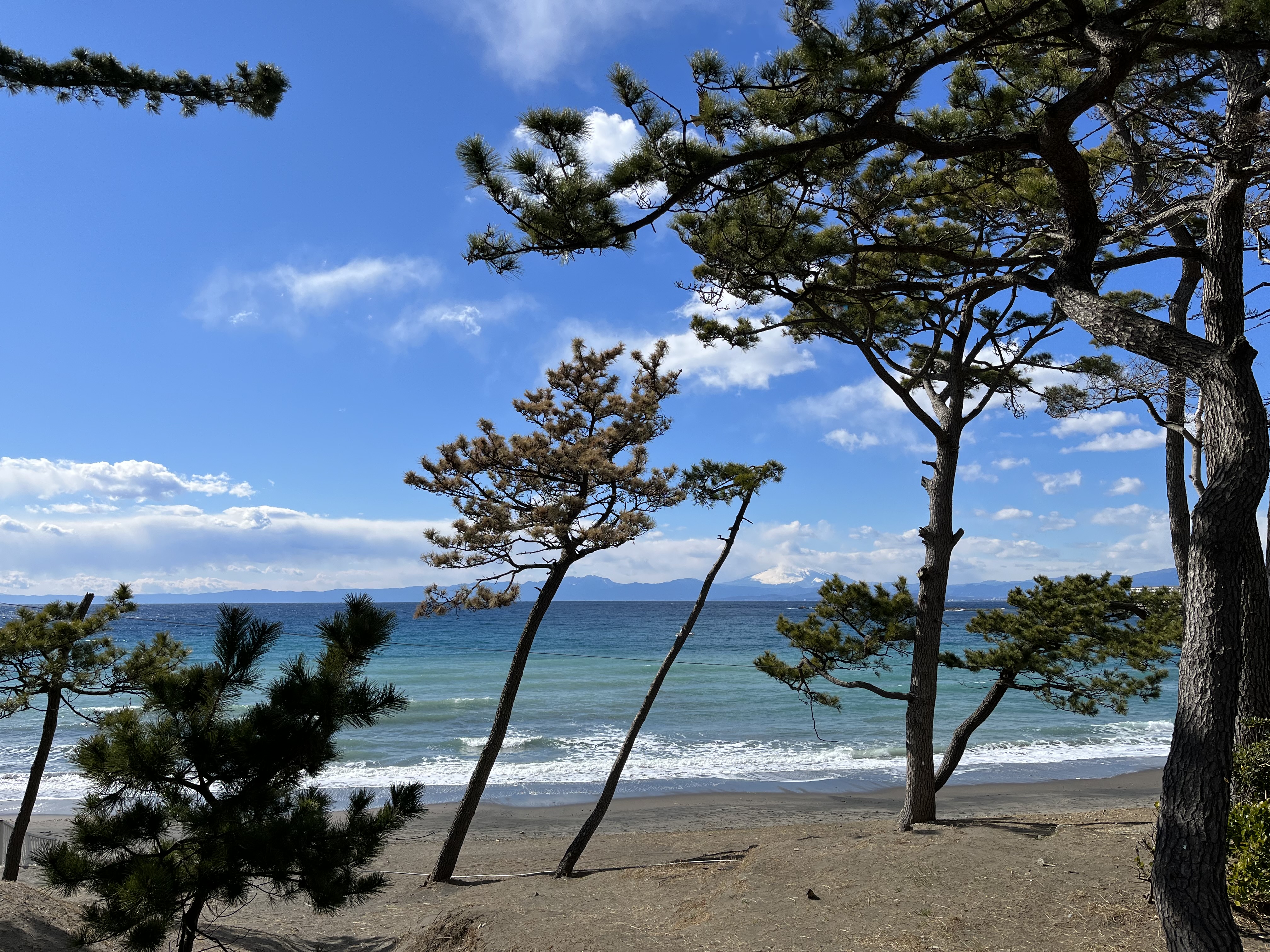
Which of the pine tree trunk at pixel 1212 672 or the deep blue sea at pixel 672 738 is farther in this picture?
the deep blue sea at pixel 672 738

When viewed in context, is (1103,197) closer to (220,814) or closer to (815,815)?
(220,814)

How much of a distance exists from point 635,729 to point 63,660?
6.02 metres

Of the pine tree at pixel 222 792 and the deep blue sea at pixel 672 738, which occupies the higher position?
the pine tree at pixel 222 792

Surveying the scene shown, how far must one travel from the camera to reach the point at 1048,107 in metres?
4.07

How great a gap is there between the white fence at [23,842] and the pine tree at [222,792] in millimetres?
4824

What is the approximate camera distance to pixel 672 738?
64.0 ft

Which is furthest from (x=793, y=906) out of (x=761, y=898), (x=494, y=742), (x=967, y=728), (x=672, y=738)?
(x=672, y=738)

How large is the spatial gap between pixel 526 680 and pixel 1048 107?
29.8m

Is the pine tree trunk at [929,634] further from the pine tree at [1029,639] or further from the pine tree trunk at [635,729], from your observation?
the pine tree trunk at [635,729]

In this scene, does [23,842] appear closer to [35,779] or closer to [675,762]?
[35,779]

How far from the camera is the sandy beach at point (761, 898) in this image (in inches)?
201

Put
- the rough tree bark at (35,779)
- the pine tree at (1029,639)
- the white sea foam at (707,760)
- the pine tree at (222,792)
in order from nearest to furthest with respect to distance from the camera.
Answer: the pine tree at (222,792), the rough tree bark at (35,779), the pine tree at (1029,639), the white sea foam at (707,760)

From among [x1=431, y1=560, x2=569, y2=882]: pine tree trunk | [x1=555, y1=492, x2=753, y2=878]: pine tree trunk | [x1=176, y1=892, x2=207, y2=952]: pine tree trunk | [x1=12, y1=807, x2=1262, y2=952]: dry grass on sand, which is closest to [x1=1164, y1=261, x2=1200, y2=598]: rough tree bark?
[x1=12, y1=807, x2=1262, y2=952]: dry grass on sand

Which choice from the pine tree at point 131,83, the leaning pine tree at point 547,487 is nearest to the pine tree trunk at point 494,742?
the leaning pine tree at point 547,487
